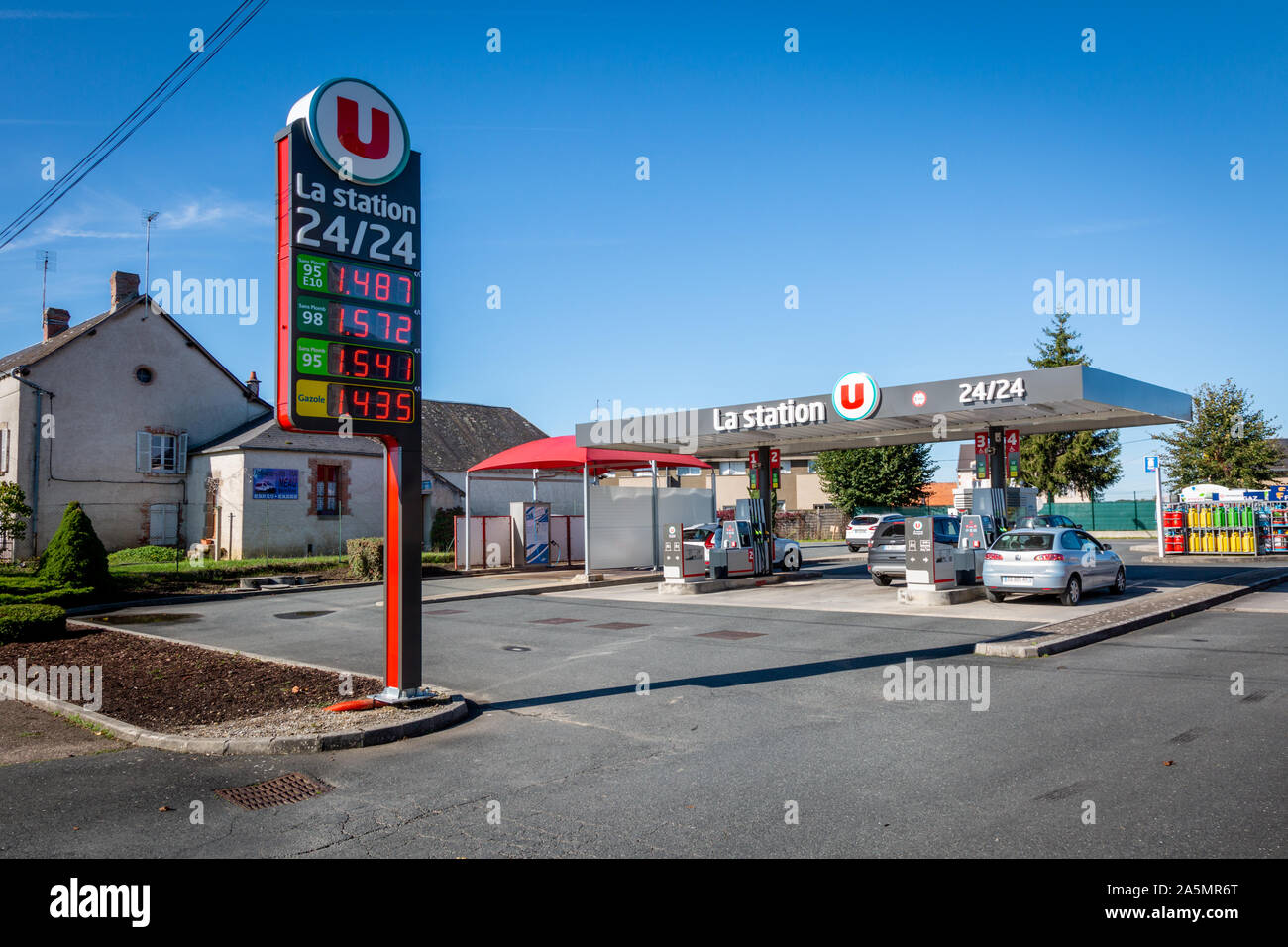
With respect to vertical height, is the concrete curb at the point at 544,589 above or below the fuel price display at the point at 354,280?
below

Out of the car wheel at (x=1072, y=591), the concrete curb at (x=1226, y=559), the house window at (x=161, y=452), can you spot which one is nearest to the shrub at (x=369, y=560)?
the house window at (x=161, y=452)

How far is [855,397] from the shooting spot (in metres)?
18.7

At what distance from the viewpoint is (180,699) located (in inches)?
361

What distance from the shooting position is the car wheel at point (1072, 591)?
16.2 meters

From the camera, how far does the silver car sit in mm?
15992

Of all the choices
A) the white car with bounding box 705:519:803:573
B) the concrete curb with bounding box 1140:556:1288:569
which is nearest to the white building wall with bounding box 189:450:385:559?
the white car with bounding box 705:519:803:573

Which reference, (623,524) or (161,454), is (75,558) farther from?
(161,454)

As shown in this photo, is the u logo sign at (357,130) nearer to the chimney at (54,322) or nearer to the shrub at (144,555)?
the shrub at (144,555)

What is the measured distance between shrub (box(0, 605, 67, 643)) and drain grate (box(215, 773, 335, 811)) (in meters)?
9.92

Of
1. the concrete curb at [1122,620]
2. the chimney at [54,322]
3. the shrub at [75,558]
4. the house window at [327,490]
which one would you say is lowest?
the concrete curb at [1122,620]

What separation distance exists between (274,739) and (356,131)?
580 centimetres

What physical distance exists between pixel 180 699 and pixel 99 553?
46.5 ft

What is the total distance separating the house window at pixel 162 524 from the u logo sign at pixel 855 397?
2724 cm
